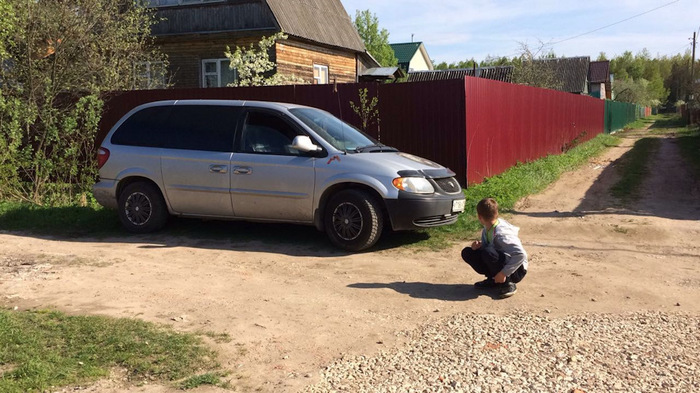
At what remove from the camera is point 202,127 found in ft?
26.7

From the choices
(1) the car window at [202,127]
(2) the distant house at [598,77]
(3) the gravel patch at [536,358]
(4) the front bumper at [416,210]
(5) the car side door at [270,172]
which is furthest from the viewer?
(2) the distant house at [598,77]

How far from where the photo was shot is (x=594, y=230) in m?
8.43

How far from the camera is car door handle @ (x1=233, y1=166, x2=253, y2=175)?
7695 mm

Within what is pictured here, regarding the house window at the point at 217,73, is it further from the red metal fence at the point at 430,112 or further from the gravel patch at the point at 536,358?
the gravel patch at the point at 536,358

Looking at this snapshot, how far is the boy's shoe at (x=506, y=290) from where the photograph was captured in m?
5.50

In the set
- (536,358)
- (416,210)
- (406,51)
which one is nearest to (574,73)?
(406,51)

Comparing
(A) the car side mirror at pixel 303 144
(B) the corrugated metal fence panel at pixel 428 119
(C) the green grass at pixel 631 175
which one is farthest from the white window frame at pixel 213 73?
(A) the car side mirror at pixel 303 144

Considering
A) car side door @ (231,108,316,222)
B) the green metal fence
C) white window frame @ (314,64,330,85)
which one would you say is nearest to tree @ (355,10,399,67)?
the green metal fence

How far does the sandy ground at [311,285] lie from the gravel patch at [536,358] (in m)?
0.23

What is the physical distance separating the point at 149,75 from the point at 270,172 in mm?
12228

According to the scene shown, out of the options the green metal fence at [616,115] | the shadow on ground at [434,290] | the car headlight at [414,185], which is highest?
the green metal fence at [616,115]

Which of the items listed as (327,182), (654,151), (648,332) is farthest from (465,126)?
(654,151)

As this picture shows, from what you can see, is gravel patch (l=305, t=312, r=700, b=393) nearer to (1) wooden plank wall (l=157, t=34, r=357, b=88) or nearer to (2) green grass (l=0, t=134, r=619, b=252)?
(2) green grass (l=0, t=134, r=619, b=252)

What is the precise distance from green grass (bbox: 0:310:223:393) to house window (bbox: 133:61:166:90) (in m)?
12.1
